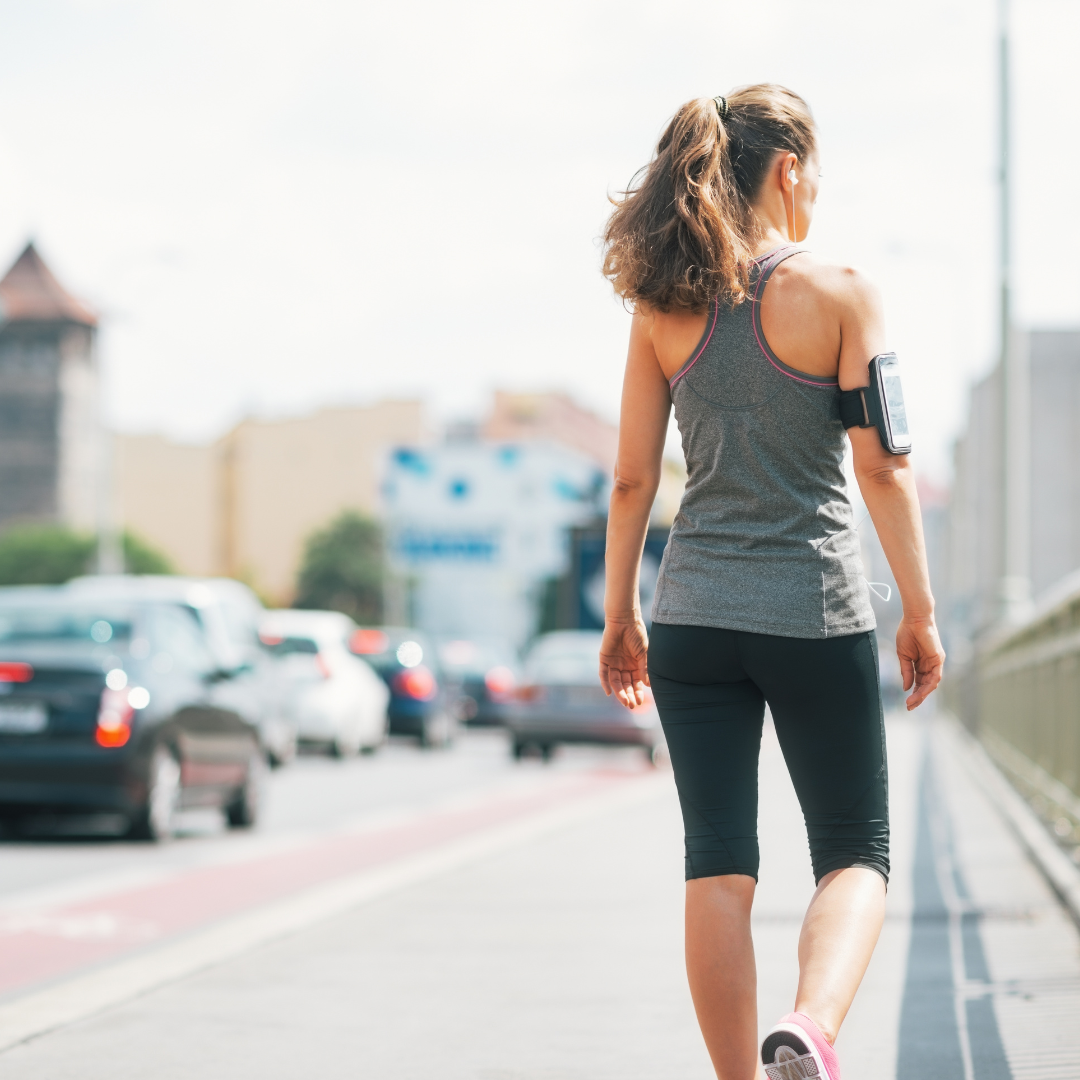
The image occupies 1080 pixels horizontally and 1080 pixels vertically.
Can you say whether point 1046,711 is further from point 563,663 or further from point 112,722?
point 563,663

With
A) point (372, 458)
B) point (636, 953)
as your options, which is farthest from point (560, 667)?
point (372, 458)

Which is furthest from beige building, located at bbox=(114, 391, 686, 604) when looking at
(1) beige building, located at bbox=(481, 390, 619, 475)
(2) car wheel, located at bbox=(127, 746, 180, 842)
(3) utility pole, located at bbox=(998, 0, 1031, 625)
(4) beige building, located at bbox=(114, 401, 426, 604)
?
(2) car wheel, located at bbox=(127, 746, 180, 842)

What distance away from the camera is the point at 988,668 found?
21.4m

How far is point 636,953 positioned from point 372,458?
10839cm

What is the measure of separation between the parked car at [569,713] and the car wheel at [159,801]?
10.8 metres

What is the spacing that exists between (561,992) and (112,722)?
530 centimetres

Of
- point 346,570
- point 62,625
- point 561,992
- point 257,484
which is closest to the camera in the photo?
point 561,992

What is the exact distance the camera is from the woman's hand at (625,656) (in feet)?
12.4

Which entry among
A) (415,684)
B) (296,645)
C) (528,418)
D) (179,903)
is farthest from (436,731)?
(528,418)

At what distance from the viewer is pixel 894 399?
11.5 feet

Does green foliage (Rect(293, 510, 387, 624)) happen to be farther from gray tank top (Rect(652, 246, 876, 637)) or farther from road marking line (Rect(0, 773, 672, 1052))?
gray tank top (Rect(652, 246, 876, 637))

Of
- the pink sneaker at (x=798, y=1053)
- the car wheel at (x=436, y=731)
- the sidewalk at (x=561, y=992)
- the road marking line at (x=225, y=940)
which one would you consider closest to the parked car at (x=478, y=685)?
the car wheel at (x=436, y=731)

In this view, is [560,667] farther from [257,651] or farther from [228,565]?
[228,565]

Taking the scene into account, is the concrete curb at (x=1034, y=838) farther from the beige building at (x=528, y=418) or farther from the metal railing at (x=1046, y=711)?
the beige building at (x=528, y=418)
